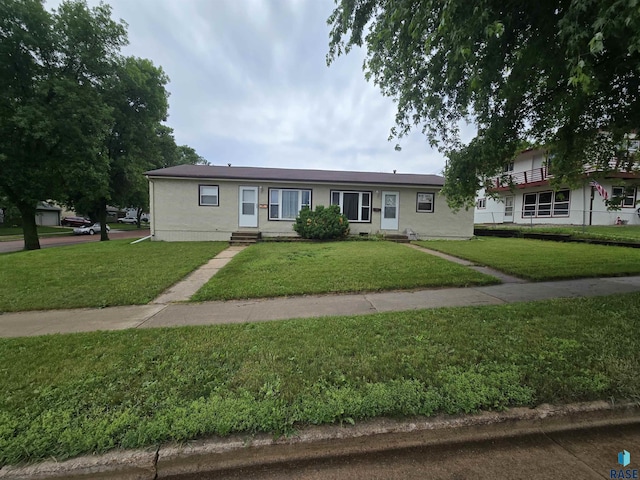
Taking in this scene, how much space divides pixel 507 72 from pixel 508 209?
2406 centimetres

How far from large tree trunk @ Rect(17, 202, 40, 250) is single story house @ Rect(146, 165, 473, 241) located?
6210mm

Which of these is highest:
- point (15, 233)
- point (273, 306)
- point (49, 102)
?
point (49, 102)

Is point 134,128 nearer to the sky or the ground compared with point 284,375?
nearer to the sky

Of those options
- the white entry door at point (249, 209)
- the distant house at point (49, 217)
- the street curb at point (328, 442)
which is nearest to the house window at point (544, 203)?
the white entry door at point (249, 209)

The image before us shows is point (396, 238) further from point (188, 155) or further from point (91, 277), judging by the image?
point (188, 155)

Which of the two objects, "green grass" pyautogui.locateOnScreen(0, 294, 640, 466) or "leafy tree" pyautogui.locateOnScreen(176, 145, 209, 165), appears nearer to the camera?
"green grass" pyautogui.locateOnScreen(0, 294, 640, 466)

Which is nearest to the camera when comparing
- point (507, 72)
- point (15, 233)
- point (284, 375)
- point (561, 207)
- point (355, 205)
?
point (284, 375)

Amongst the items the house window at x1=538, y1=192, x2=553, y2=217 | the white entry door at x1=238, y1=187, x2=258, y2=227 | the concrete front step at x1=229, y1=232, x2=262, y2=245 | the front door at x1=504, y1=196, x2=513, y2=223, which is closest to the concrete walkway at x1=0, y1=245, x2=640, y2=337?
the concrete front step at x1=229, y1=232, x2=262, y2=245

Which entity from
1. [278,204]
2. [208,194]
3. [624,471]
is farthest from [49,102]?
[624,471]

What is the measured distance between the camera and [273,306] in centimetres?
475

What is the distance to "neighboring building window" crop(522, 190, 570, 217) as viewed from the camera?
19438mm

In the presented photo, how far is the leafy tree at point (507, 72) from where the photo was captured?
270 cm

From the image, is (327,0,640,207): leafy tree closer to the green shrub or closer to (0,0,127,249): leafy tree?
the green shrub

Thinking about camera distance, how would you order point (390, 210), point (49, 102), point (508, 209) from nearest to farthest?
1. point (49, 102)
2. point (390, 210)
3. point (508, 209)
